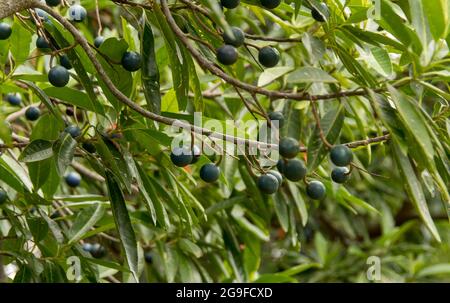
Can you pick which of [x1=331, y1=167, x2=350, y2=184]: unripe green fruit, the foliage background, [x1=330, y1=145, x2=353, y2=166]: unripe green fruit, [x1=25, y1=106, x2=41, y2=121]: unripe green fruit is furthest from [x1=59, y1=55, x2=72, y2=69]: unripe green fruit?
[x1=330, y1=145, x2=353, y2=166]: unripe green fruit

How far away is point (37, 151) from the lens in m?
1.47

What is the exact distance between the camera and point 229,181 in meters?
2.06

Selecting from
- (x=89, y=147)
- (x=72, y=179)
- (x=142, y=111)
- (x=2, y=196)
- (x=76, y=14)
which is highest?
(x=76, y=14)

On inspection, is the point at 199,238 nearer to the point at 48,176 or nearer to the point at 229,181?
the point at 229,181

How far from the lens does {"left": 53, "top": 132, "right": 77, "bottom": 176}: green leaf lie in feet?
4.56

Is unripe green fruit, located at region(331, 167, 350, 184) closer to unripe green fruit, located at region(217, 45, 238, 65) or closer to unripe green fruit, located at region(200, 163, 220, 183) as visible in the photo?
unripe green fruit, located at region(200, 163, 220, 183)

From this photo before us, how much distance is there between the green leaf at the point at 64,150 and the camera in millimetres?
1389

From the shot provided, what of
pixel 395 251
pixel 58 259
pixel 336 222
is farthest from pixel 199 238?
pixel 336 222

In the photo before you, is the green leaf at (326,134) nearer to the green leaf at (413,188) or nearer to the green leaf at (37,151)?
the green leaf at (413,188)

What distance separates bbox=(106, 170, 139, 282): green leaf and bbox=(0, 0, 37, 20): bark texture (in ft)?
1.11

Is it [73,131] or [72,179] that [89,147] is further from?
[72,179]

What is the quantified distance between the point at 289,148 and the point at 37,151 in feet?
1.79

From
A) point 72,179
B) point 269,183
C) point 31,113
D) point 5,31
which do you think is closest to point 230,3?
point 269,183

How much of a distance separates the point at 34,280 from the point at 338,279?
2.04 m
